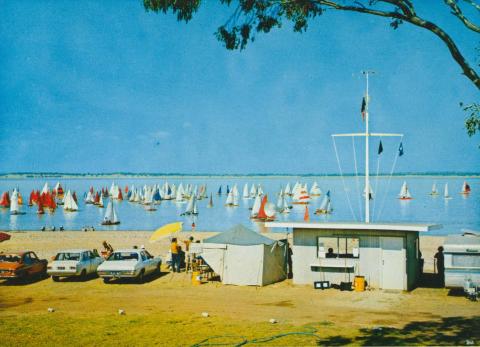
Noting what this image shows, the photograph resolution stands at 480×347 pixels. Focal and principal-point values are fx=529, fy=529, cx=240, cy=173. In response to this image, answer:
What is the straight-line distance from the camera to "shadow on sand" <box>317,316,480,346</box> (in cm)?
1321

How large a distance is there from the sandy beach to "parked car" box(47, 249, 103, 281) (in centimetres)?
51

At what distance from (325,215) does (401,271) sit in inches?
2898

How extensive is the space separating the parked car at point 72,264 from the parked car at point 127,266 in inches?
50.4

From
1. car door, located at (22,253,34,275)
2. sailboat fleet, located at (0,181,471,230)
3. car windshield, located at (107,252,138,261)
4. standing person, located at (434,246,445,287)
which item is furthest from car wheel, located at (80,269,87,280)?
sailboat fleet, located at (0,181,471,230)

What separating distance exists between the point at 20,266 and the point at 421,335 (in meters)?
16.9

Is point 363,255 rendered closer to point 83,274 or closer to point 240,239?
point 240,239

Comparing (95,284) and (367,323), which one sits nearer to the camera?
(367,323)

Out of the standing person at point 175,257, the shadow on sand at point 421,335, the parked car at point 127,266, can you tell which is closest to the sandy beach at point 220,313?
the shadow on sand at point 421,335

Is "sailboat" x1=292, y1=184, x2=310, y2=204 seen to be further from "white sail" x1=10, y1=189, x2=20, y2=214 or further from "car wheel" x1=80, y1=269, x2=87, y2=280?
"white sail" x1=10, y1=189, x2=20, y2=214

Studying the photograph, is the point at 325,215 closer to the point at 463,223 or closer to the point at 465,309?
the point at 463,223

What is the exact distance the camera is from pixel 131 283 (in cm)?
2336

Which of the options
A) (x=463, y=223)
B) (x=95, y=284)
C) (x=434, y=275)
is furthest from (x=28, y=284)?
(x=463, y=223)

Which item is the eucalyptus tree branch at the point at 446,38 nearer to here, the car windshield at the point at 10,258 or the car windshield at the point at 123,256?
the car windshield at the point at 123,256

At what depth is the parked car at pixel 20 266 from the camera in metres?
22.6
